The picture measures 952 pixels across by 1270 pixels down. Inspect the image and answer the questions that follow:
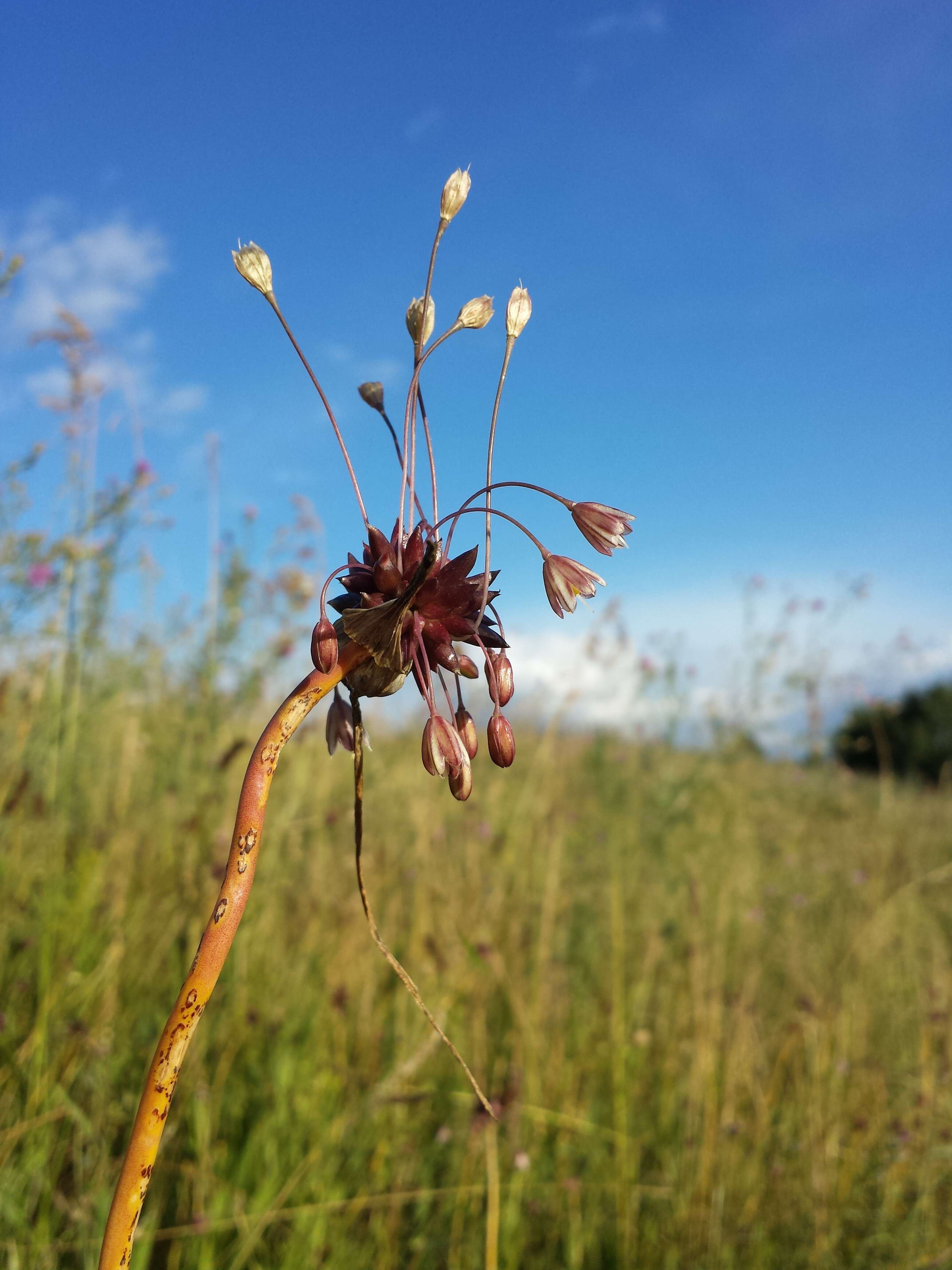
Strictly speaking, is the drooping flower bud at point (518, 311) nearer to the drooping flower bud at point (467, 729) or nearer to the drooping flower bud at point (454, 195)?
the drooping flower bud at point (454, 195)

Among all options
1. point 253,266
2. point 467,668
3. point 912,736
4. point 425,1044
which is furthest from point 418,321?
point 912,736

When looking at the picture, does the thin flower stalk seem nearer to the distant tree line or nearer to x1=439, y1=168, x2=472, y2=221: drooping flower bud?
x1=439, y1=168, x2=472, y2=221: drooping flower bud

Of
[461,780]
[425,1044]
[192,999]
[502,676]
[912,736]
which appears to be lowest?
[425,1044]

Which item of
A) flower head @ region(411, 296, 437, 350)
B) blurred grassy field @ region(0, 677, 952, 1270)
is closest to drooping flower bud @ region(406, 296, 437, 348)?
flower head @ region(411, 296, 437, 350)

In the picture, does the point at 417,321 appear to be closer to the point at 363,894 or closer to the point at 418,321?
the point at 418,321

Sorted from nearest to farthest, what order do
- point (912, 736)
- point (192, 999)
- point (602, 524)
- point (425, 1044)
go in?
point (192, 999) < point (602, 524) < point (425, 1044) < point (912, 736)

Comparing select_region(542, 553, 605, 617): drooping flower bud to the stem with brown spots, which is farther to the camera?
select_region(542, 553, 605, 617): drooping flower bud

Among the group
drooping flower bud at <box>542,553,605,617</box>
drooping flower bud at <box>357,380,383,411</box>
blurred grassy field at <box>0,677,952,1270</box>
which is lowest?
blurred grassy field at <box>0,677,952,1270</box>

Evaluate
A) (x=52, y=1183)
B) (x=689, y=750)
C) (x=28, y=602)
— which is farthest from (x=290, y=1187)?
(x=689, y=750)
